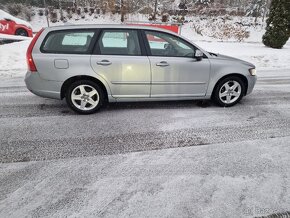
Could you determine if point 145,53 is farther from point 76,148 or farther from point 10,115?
point 10,115

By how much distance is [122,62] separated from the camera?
4.68m

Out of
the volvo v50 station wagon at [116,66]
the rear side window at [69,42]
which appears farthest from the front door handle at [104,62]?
the rear side window at [69,42]

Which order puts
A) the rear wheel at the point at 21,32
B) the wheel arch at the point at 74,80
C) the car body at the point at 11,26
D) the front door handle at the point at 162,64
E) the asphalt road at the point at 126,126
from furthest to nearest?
1. the rear wheel at the point at 21,32
2. the car body at the point at 11,26
3. the front door handle at the point at 162,64
4. the wheel arch at the point at 74,80
5. the asphalt road at the point at 126,126

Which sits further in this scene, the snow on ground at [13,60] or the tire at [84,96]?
the snow on ground at [13,60]

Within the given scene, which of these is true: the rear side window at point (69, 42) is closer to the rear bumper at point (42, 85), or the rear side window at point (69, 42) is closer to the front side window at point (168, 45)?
the rear bumper at point (42, 85)

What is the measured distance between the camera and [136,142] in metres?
3.92

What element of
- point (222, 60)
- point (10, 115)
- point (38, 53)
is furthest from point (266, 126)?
point (10, 115)

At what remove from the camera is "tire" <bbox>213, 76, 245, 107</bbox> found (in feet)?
17.1

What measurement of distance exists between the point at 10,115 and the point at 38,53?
4.37ft

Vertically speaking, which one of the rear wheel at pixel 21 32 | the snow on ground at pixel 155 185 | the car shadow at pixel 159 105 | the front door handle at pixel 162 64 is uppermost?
the front door handle at pixel 162 64

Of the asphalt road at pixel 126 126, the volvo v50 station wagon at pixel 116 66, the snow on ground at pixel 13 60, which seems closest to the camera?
the asphalt road at pixel 126 126

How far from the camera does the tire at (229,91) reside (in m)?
5.22

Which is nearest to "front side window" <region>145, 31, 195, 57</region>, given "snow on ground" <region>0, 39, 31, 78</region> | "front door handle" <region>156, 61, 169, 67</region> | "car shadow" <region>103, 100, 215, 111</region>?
"front door handle" <region>156, 61, 169, 67</region>

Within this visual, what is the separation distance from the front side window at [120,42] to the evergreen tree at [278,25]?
425 inches
